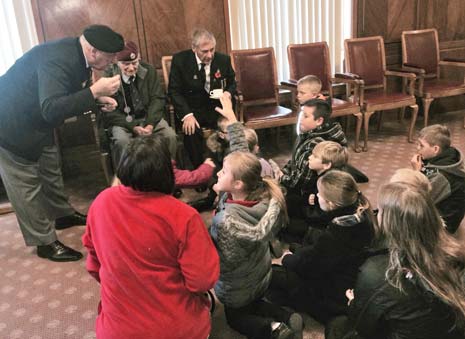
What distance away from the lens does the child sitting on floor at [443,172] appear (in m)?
2.32

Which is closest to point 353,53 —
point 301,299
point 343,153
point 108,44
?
point 343,153

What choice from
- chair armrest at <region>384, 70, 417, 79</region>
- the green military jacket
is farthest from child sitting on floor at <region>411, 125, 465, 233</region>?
chair armrest at <region>384, 70, 417, 79</region>

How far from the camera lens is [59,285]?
243 centimetres

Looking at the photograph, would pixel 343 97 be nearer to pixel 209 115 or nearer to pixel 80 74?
pixel 209 115

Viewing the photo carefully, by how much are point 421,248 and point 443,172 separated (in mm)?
1117

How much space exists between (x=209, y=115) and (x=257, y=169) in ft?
6.31

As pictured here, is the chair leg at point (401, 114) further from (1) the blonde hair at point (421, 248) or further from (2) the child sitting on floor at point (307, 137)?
(1) the blonde hair at point (421, 248)

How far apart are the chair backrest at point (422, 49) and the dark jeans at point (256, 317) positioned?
A: 12.2ft

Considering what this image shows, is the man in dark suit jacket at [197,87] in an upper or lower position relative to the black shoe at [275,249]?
upper

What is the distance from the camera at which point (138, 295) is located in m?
1.39

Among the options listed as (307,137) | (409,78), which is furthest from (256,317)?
(409,78)

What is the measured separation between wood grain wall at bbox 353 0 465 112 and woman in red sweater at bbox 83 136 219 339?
3.94 meters

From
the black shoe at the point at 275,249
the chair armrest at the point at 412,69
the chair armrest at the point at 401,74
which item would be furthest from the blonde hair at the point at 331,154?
the chair armrest at the point at 412,69

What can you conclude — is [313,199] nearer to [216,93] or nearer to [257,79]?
[216,93]
